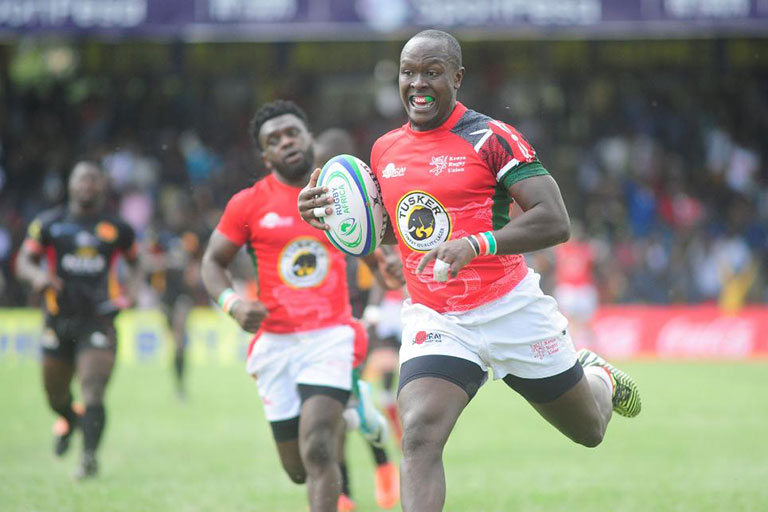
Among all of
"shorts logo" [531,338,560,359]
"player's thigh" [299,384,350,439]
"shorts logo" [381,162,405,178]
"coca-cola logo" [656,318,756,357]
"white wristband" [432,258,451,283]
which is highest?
"shorts logo" [381,162,405,178]

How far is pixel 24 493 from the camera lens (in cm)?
854

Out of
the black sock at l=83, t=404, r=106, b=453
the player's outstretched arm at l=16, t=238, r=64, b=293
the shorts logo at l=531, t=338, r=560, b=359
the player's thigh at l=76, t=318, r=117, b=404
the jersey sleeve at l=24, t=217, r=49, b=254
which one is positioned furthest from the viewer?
the jersey sleeve at l=24, t=217, r=49, b=254

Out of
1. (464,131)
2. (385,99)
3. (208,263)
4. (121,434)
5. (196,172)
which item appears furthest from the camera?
(385,99)

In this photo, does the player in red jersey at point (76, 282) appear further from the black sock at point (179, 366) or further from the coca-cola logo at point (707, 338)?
the coca-cola logo at point (707, 338)

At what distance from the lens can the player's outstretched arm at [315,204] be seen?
18.6 feet

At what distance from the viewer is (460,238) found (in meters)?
5.14

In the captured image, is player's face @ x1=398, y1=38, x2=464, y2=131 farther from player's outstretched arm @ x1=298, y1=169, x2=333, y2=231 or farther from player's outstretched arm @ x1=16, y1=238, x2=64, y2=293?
player's outstretched arm @ x1=16, y1=238, x2=64, y2=293

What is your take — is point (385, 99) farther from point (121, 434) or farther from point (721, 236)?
point (121, 434)

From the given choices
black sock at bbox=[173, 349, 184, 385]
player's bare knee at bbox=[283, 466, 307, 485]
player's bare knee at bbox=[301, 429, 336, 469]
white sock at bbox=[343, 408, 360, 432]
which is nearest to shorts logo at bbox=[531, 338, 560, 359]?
player's bare knee at bbox=[301, 429, 336, 469]

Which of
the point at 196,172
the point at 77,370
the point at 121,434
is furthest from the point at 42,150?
the point at 77,370

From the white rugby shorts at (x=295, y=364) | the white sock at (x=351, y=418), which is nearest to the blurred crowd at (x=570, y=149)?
the white sock at (x=351, y=418)

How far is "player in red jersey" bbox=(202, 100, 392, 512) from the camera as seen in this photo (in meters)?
6.83

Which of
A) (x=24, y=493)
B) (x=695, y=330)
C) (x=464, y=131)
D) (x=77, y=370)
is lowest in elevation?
(x=695, y=330)

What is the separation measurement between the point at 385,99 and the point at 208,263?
20.8 m
